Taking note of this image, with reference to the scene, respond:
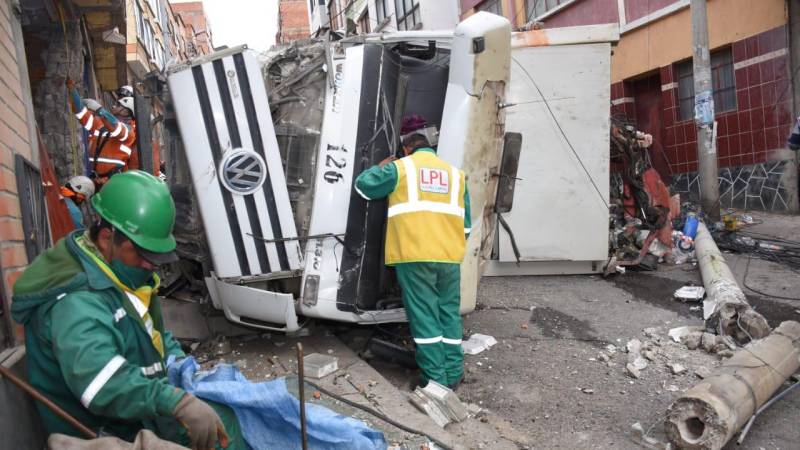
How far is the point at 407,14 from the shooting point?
18.3 m

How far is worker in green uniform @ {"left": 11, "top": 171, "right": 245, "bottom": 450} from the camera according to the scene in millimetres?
1560

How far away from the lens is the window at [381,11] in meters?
20.4

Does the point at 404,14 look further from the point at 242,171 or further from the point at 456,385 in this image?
the point at 456,385

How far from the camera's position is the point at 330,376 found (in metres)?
3.35

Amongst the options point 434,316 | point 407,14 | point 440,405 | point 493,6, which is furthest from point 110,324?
point 407,14

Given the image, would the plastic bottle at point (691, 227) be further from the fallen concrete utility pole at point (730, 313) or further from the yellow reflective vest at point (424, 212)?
the yellow reflective vest at point (424, 212)

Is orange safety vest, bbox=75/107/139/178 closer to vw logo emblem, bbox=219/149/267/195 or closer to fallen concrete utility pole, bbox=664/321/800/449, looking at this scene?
vw logo emblem, bbox=219/149/267/195

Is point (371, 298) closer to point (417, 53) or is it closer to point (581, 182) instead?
point (417, 53)

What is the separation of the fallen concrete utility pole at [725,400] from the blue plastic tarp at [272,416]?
1578mm

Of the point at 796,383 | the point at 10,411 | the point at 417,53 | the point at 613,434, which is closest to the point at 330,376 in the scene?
the point at 613,434

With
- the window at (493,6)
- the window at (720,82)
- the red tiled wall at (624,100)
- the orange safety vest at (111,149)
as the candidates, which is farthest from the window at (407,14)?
the orange safety vest at (111,149)

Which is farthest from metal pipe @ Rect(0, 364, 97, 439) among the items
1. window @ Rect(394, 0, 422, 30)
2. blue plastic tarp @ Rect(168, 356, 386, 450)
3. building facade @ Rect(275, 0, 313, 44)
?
building facade @ Rect(275, 0, 313, 44)

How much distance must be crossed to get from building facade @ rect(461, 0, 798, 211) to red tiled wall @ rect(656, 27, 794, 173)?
0.01 m

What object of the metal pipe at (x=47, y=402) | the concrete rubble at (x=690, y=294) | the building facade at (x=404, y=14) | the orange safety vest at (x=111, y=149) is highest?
the building facade at (x=404, y=14)
